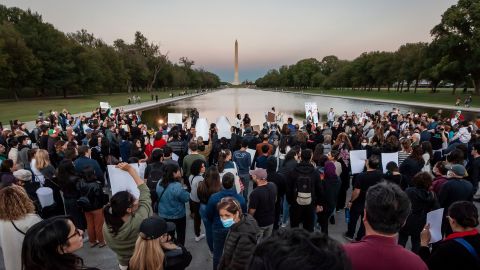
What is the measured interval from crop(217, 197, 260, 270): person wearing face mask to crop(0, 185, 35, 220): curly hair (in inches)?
98.2

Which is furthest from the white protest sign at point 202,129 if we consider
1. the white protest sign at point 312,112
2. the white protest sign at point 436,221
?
the white protest sign at point 436,221

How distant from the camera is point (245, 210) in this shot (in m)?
5.28

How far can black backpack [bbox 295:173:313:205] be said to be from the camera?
539cm

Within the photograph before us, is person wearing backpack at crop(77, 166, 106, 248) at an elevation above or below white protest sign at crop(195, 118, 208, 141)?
below

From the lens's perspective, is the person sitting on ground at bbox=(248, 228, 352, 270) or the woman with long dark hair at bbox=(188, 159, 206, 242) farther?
the woman with long dark hair at bbox=(188, 159, 206, 242)

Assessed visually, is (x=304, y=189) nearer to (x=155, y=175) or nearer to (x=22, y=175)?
(x=155, y=175)

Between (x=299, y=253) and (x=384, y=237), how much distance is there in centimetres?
127

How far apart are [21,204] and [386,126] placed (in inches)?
488

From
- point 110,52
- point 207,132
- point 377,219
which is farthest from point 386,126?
point 110,52

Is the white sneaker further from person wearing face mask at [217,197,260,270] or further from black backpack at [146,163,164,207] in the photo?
person wearing face mask at [217,197,260,270]

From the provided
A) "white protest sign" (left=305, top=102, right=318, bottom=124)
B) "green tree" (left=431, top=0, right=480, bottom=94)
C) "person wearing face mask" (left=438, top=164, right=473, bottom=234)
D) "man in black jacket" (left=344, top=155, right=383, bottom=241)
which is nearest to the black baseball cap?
"man in black jacket" (left=344, top=155, right=383, bottom=241)

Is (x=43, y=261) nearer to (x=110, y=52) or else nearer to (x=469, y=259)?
(x=469, y=259)

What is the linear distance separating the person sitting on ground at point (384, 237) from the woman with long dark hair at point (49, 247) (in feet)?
7.27

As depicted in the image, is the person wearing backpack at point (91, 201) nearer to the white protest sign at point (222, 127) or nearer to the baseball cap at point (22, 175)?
the baseball cap at point (22, 175)
